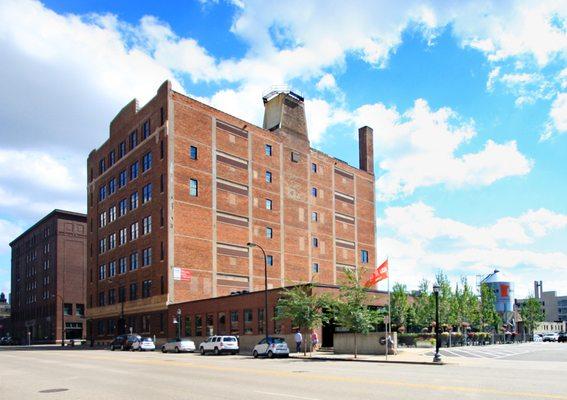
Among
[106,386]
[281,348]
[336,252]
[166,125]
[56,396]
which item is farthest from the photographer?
[336,252]

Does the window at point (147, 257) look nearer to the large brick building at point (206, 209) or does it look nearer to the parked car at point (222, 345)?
the large brick building at point (206, 209)

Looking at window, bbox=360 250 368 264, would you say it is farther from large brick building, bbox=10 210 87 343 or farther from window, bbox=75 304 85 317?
window, bbox=75 304 85 317

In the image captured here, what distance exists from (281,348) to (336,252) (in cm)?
4627

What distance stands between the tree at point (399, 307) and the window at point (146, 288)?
2854 centimetres

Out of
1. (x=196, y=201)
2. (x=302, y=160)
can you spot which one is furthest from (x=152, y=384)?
(x=302, y=160)

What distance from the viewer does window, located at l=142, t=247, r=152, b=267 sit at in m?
67.5

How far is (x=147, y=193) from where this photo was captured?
6956 cm

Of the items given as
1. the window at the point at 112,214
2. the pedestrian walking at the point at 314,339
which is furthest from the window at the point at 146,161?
the pedestrian walking at the point at 314,339

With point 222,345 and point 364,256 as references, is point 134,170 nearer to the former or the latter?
point 222,345

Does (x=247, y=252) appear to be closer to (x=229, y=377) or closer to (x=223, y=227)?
(x=223, y=227)

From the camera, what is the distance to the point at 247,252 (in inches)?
2795

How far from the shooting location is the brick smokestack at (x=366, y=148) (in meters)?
93.5

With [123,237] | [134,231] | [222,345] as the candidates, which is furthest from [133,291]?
[222,345]

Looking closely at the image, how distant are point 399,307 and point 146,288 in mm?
30354
